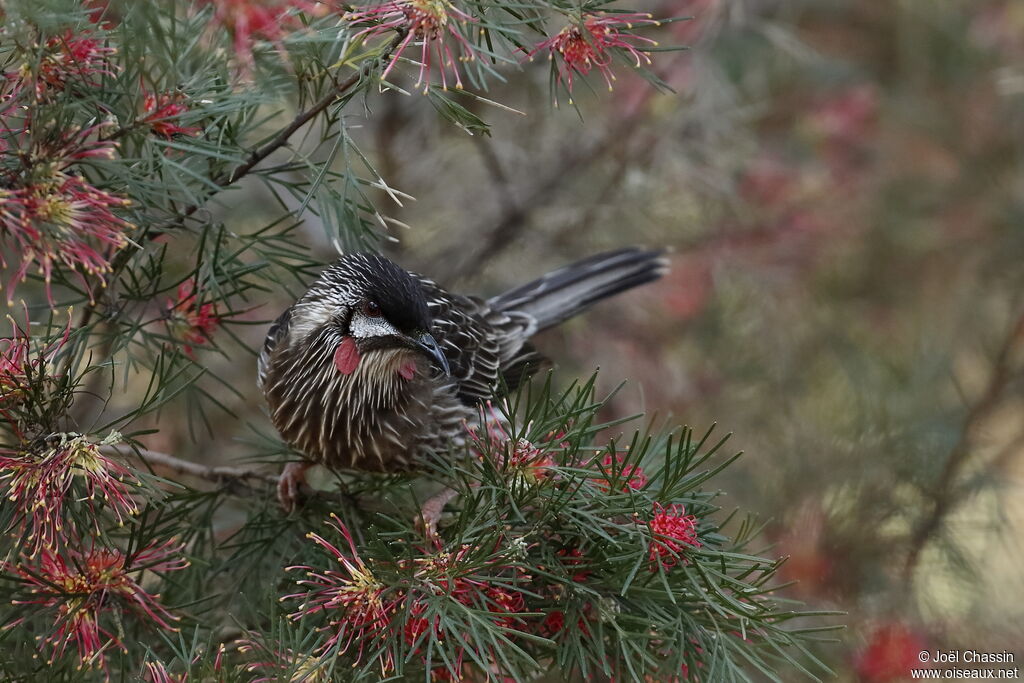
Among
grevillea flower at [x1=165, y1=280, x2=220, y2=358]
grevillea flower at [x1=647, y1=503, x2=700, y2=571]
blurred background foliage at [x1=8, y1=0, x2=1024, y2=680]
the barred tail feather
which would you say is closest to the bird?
blurred background foliage at [x1=8, y1=0, x2=1024, y2=680]

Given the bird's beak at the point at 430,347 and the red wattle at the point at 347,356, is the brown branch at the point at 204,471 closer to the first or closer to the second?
the red wattle at the point at 347,356

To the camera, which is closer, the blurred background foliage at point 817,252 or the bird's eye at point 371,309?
the bird's eye at point 371,309

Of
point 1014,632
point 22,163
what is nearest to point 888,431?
point 1014,632

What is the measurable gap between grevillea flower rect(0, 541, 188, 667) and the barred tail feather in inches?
83.4

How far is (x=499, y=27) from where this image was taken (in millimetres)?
1762

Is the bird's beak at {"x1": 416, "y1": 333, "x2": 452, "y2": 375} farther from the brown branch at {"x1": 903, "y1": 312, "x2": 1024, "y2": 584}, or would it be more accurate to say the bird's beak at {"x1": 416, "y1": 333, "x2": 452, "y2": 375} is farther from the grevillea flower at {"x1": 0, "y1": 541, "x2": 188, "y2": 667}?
the brown branch at {"x1": 903, "y1": 312, "x2": 1024, "y2": 584}

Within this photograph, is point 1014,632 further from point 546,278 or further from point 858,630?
point 546,278

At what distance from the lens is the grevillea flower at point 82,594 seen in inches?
72.7

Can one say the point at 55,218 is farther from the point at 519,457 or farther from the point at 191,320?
the point at 519,457

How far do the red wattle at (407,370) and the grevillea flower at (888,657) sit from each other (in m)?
1.59

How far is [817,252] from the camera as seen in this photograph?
5059 mm

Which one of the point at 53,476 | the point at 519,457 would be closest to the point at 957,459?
the point at 519,457

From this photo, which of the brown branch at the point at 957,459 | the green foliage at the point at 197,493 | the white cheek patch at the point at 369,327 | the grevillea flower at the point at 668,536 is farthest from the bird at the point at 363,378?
the brown branch at the point at 957,459

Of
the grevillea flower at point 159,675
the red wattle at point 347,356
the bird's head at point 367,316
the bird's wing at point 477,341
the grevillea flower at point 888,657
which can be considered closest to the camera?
the grevillea flower at point 159,675
